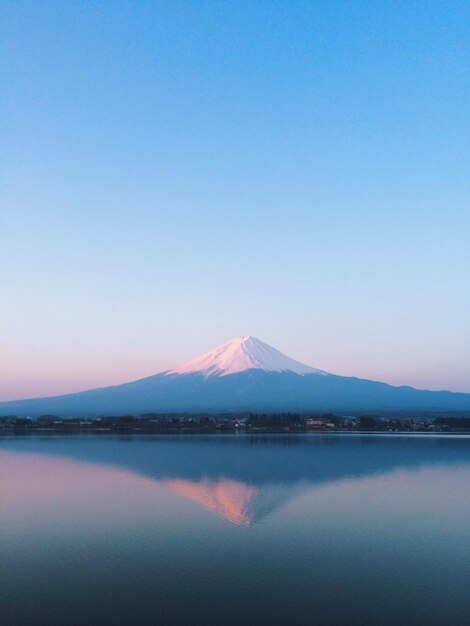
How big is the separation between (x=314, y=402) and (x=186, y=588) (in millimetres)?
44015

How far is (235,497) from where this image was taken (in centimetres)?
787

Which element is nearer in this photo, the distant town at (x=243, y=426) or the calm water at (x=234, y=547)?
the calm water at (x=234, y=547)

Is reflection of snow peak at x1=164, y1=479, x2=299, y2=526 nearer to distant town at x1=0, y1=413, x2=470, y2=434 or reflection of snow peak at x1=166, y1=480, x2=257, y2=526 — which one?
reflection of snow peak at x1=166, y1=480, x2=257, y2=526

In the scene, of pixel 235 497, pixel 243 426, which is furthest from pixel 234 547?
pixel 243 426

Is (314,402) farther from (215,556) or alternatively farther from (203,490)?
(215,556)

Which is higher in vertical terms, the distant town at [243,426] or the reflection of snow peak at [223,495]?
the distant town at [243,426]

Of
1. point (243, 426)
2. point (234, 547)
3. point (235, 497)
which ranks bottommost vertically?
point (234, 547)

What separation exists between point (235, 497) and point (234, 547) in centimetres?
254

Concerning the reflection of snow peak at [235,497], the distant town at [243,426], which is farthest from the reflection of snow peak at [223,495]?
the distant town at [243,426]

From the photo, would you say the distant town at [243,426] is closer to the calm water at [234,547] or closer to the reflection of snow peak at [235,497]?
the calm water at [234,547]

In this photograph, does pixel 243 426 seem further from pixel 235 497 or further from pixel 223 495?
pixel 235 497

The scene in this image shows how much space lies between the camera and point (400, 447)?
17.1 m

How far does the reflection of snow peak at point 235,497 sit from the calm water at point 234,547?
0.02 m

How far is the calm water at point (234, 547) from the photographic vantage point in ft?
12.8
